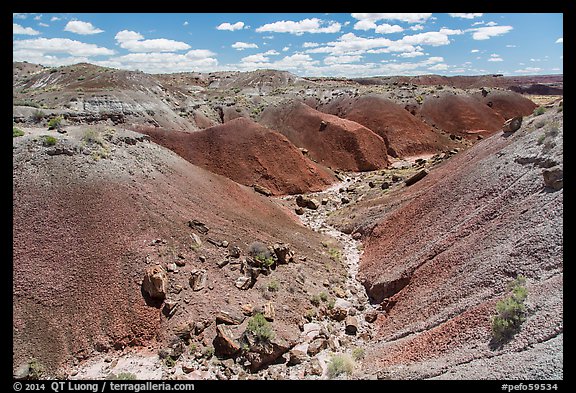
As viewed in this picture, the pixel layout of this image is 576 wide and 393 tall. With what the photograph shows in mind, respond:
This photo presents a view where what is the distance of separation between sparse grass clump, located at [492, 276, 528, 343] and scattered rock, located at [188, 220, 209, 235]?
10535 mm

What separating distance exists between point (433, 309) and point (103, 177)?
12929 mm

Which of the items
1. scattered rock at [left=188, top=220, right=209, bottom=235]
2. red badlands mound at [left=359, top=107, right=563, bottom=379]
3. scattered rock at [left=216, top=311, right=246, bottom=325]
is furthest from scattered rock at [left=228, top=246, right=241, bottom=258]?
red badlands mound at [left=359, top=107, right=563, bottom=379]

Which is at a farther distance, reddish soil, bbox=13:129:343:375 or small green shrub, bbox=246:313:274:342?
small green shrub, bbox=246:313:274:342

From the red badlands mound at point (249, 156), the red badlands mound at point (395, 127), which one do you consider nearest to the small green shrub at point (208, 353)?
the red badlands mound at point (249, 156)

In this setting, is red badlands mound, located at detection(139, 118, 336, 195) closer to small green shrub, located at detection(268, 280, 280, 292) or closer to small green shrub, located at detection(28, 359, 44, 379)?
small green shrub, located at detection(268, 280, 280, 292)

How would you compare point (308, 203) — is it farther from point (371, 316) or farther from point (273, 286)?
point (371, 316)

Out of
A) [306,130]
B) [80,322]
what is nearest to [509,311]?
[80,322]

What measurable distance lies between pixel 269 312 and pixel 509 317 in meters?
6.88

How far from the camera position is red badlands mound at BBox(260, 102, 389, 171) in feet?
136

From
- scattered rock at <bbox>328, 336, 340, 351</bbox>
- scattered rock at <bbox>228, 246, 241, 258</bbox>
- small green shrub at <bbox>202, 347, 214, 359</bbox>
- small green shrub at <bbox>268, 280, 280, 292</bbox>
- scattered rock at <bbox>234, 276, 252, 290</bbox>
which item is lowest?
scattered rock at <bbox>328, 336, 340, 351</bbox>

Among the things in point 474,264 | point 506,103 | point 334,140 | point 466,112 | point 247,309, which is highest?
point 506,103

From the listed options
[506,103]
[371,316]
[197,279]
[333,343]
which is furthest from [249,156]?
[506,103]

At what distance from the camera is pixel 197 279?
12969mm
